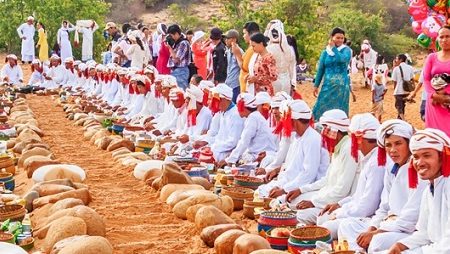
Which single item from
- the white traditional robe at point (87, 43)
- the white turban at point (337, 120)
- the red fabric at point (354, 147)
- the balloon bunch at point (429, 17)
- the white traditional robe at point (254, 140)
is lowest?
the white traditional robe at point (87, 43)

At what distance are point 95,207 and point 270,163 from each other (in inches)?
77.6

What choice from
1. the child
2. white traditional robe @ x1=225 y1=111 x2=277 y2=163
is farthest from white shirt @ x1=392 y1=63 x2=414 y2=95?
white traditional robe @ x1=225 y1=111 x2=277 y2=163

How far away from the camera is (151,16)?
39281mm

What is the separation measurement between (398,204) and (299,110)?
1.91 metres

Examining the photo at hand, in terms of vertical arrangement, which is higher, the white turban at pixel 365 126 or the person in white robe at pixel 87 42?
the white turban at pixel 365 126

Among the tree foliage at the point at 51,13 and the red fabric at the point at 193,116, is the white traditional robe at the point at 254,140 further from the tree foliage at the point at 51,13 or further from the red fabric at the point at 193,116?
the tree foliage at the point at 51,13

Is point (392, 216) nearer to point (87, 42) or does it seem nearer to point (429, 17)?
point (429, 17)

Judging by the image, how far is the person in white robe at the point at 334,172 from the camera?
6.14 meters

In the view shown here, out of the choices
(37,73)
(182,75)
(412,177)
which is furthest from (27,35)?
(412,177)

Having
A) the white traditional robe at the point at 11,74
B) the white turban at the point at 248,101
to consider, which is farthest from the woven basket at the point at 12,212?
the white traditional robe at the point at 11,74

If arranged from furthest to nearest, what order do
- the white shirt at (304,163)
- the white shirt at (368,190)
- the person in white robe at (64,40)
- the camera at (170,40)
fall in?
the person in white robe at (64,40) < the camera at (170,40) < the white shirt at (304,163) < the white shirt at (368,190)

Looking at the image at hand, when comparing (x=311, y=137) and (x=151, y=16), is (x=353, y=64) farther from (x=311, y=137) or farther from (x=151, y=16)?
(x=151, y=16)

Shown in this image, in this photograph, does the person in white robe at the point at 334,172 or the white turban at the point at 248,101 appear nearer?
the person in white robe at the point at 334,172

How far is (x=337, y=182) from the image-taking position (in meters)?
6.23
